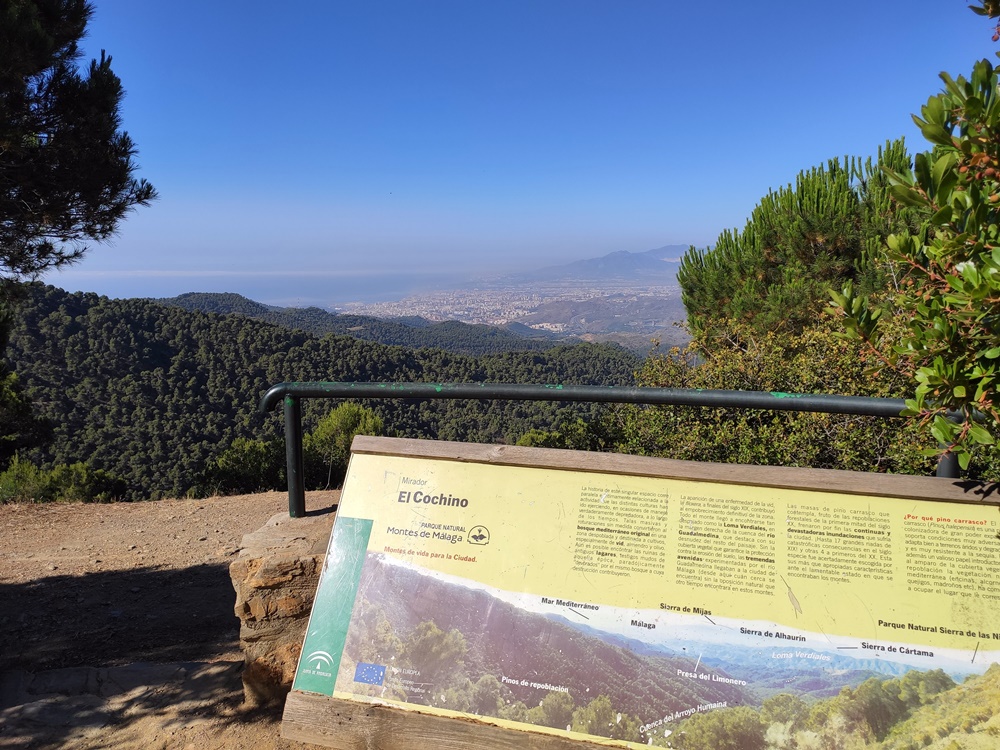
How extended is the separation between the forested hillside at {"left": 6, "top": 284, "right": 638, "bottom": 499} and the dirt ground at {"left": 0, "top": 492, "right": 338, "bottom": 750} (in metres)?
10.3

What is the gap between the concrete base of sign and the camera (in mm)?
2297

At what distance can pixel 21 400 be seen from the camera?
8.03 m

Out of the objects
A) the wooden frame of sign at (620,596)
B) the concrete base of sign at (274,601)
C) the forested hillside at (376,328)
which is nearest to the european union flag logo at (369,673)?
the wooden frame of sign at (620,596)

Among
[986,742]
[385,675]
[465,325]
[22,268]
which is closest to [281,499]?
[22,268]

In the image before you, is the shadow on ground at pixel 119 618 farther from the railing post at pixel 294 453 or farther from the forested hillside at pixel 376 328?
the forested hillside at pixel 376 328

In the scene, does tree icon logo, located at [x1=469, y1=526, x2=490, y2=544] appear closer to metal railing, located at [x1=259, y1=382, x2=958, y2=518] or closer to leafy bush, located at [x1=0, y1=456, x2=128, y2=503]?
metal railing, located at [x1=259, y1=382, x2=958, y2=518]

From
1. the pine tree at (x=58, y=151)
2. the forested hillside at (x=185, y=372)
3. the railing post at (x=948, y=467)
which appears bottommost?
the forested hillside at (x=185, y=372)

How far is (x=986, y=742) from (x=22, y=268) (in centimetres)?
747

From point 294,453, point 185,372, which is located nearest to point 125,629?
point 294,453

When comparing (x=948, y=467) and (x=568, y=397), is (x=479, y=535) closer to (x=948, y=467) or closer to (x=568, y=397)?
(x=568, y=397)

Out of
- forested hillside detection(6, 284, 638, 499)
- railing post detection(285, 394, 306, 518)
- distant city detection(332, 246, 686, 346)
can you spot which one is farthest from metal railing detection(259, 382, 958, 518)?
distant city detection(332, 246, 686, 346)

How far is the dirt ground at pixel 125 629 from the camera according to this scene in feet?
7.69

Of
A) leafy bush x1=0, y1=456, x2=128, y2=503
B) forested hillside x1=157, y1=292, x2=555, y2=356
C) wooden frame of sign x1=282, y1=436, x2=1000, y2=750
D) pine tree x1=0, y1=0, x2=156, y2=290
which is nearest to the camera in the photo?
wooden frame of sign x1=282, y1=436, x2=1000, y2=750

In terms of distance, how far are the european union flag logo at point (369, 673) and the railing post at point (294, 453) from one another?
83 centimetres
